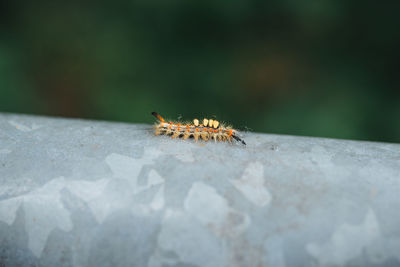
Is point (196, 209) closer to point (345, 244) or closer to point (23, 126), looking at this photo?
point (345, 244)

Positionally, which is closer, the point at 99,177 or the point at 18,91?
the point at 99,177

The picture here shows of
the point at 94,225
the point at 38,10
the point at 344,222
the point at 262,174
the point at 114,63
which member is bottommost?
the point at 94,225

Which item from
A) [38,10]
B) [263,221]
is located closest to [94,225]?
[263,221]

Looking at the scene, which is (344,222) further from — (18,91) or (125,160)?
(18,91)

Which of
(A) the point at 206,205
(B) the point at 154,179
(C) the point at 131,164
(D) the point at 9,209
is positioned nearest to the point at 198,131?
(C) the point at 131,164

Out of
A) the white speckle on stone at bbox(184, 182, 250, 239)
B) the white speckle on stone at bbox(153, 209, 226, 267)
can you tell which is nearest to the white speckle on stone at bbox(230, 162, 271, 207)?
the white speckle on stone at bbox(184, 182, 250, 239)
